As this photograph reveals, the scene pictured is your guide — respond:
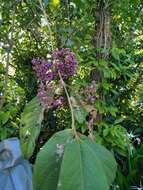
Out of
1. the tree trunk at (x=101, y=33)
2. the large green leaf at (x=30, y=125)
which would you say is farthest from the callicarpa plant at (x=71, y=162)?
the tree trunk at (x=101, y=33)

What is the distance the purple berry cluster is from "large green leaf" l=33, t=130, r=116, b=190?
0.09 meters

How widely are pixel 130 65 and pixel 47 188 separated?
3.51 m

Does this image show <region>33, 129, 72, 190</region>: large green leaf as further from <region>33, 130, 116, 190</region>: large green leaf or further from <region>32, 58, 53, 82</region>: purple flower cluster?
<region>32, 58, 53, 82</region>: purple flower cluster

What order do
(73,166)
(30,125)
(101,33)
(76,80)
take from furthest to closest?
(101,33)
(76,80)
(30,125)
(73,166)

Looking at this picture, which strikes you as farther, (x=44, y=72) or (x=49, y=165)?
(x=44, y=72)

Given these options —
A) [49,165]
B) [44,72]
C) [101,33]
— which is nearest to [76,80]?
[101,33]

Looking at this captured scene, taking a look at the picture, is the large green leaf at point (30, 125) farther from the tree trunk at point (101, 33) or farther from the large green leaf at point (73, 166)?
the tree trunk at point (101, 33)

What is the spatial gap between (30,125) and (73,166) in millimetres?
122

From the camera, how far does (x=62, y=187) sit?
433 mm

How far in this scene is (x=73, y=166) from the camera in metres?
0.45

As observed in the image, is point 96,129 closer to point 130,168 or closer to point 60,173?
point 130,168

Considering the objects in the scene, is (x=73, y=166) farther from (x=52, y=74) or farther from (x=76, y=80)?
(x=76, y=80)

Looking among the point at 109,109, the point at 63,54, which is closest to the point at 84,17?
the point at 109,109

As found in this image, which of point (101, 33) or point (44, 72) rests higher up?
point (101, 33)
